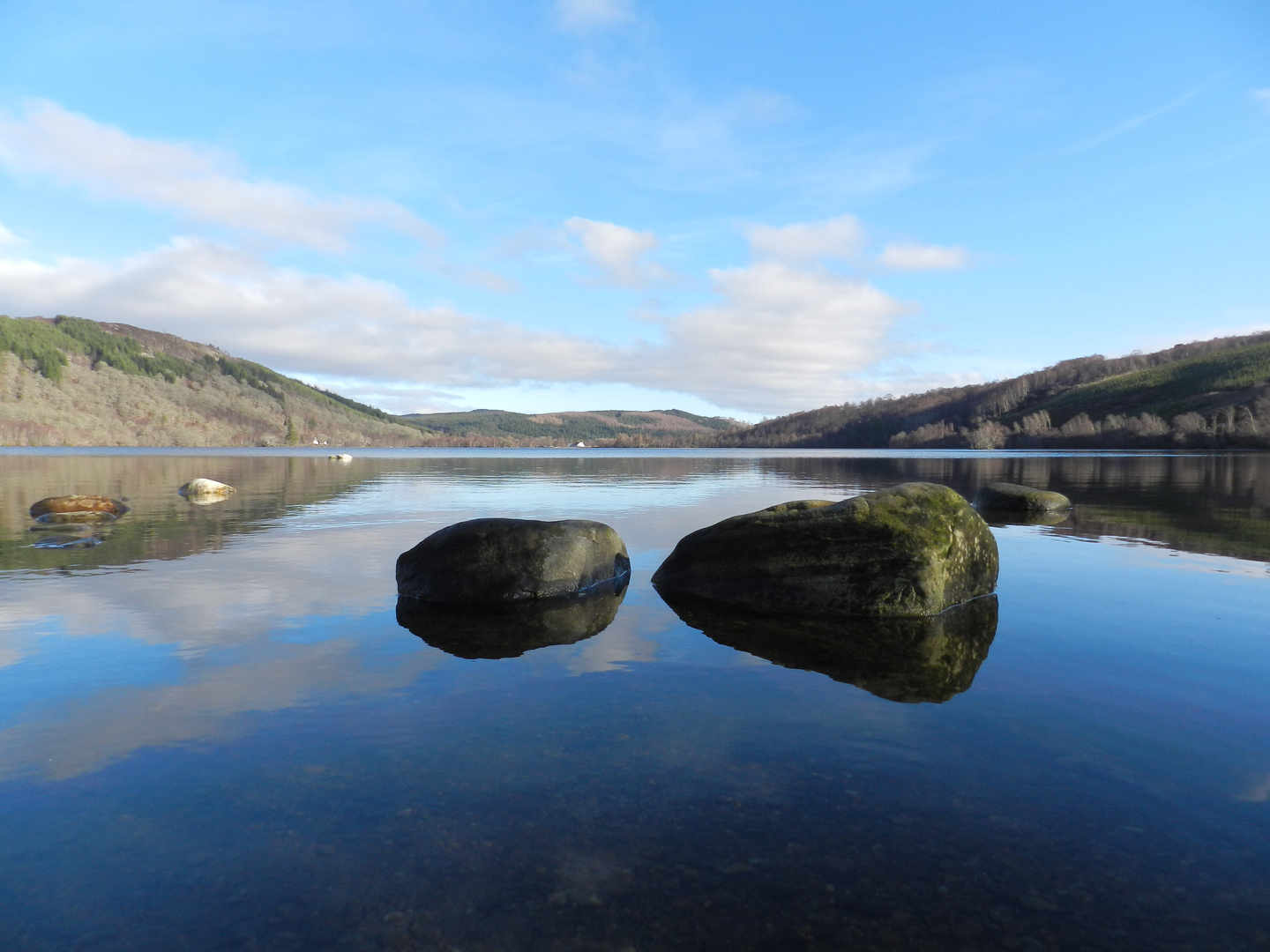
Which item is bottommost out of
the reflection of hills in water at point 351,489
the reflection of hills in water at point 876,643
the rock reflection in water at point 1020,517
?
the reflection of hills in water at point 876,643

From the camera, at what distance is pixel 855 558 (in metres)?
10.9

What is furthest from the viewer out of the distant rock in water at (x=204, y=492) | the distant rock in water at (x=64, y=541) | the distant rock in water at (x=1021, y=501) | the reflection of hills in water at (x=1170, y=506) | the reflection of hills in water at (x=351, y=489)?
the distant rock in water at (x=204, y=492)

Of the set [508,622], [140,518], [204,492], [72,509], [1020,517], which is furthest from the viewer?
[204,492]

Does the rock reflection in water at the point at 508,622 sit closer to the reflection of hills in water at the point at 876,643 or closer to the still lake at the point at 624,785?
the still lake at the point at 624,785

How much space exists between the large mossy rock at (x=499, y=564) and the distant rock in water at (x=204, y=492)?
20459mm

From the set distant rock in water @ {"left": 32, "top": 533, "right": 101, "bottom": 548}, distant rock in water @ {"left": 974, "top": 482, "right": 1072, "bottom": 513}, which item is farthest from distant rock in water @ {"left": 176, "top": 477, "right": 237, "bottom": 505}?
distant rock in water @ {"left": 974, "top": 482, "right": 1072, "bottom": 513}

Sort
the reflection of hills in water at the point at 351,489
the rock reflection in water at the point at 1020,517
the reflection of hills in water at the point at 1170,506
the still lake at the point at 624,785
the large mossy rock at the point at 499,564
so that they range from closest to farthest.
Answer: the still lake at the point at 624,785 → the large mossy rock at the point at 499,564 → the reflection of hills in water at the point at 351,489 → the reflection of hills in water at the point at 1170,506 → the rock reflection in water at the point at 1020,517

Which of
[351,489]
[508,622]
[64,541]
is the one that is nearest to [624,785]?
[508,622]

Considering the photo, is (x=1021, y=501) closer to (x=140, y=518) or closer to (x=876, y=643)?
(x=876, y=643)

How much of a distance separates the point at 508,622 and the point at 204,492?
82.1 ft

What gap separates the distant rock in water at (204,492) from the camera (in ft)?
92.7

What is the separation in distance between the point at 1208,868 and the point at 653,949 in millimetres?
3386

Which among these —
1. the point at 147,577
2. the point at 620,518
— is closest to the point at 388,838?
the point at 147,577

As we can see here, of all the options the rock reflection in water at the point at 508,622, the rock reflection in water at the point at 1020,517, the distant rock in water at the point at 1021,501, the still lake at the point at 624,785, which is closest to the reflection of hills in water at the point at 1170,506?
the rock reflection in water at the point at 1020,517
